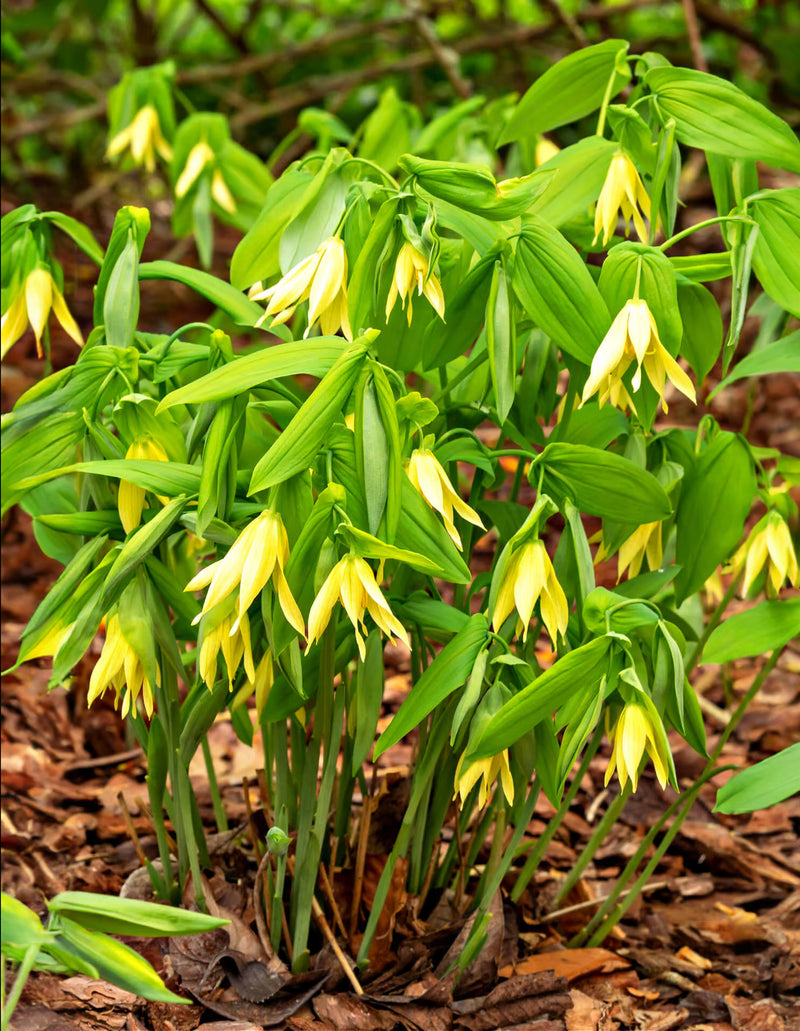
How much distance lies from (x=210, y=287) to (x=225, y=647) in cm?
43

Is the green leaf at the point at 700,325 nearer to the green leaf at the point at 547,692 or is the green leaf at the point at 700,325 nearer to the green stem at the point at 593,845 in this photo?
the green leaf at the point at 547,692

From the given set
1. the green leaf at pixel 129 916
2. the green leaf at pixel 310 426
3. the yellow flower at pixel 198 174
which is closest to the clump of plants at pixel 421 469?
the green leaf at pixel 310 426

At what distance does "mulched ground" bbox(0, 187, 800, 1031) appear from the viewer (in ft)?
4.71

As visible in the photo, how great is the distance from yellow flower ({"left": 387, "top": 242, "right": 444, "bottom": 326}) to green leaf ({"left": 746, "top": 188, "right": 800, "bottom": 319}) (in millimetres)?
367

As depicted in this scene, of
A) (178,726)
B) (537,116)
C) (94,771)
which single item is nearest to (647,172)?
(537,116)

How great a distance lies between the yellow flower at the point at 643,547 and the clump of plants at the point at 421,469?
3 cm

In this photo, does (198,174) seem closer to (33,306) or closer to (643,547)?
(33,306)

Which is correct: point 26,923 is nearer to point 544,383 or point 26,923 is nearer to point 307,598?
point 307,598

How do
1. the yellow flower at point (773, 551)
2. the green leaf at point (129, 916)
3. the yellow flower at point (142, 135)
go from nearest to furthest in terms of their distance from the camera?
the green leaf at point (129, 916), the yellow flower at point (773, 551), the yellow flower at point (142, 135)

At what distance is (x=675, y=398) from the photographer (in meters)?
3.39

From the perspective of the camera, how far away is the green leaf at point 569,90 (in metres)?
1.41

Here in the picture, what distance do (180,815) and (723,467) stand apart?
80cm

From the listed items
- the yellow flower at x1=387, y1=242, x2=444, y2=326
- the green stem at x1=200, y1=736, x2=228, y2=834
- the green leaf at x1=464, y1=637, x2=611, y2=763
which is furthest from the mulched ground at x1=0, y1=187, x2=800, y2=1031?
the yellow flower at x1=387, y1=242, x2=444, y2=326

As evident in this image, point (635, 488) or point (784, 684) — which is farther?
point (784, 684)
